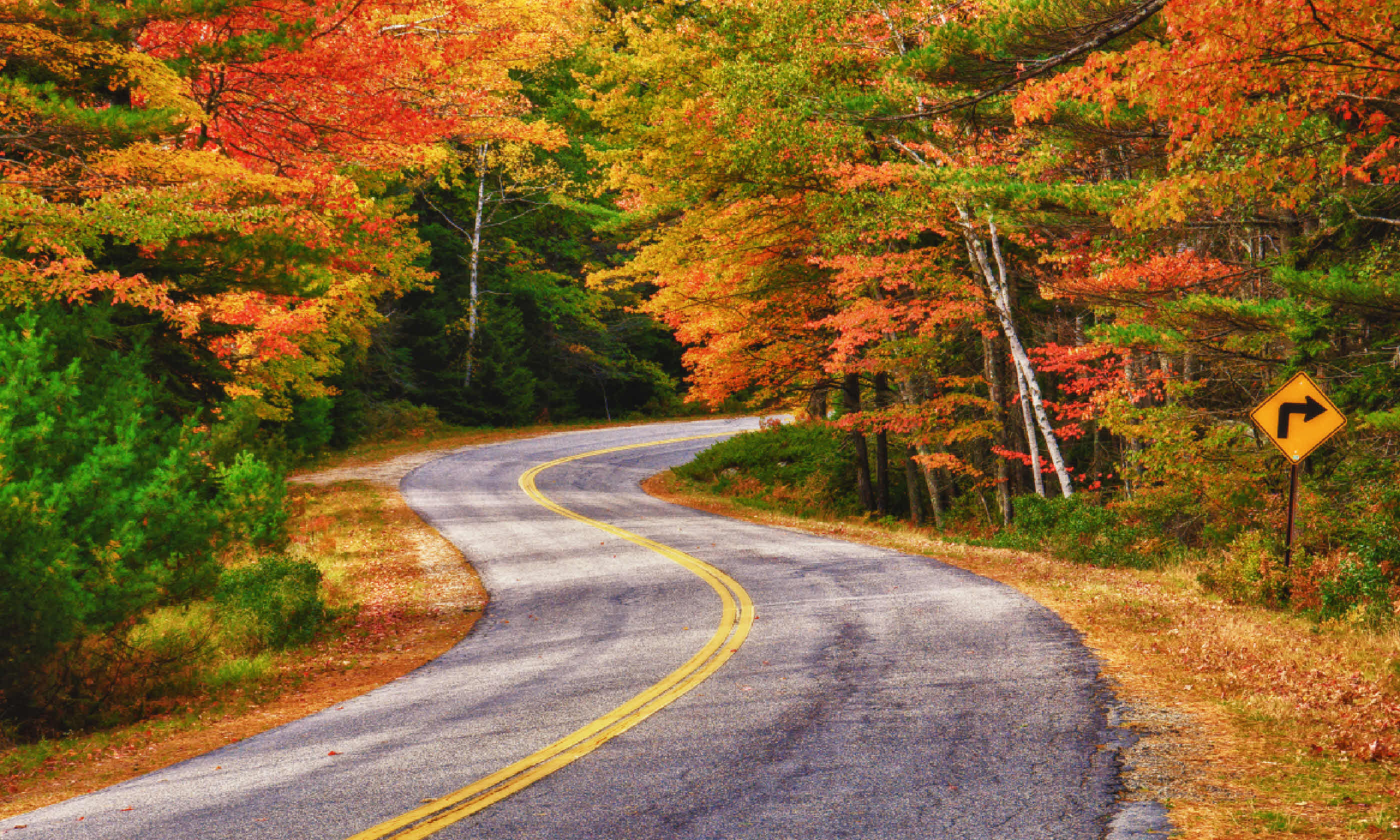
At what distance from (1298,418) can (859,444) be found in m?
14.8

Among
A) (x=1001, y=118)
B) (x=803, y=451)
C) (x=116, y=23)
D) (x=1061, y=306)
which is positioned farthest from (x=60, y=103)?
(x=803, y=451)

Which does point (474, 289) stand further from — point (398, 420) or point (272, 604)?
point (272, 604)

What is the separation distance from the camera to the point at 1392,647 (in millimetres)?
8594

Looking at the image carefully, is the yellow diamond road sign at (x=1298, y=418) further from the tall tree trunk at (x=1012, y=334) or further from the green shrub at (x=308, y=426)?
the green shrub at (x=308, y=426)

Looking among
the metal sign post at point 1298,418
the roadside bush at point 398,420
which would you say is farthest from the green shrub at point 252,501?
the roadside bush at point 398,420

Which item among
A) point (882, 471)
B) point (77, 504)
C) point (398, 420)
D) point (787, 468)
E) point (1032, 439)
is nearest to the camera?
point (77, 504)

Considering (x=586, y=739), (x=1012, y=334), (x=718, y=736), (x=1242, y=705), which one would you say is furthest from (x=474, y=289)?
(x=1242, y=705)

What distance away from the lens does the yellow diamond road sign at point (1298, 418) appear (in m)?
10.7

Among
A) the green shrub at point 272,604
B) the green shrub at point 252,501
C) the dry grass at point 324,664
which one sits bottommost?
the dry grass at point 324,664

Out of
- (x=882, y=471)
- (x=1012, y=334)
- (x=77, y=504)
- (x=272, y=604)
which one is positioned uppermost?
(x=1012, y=334)

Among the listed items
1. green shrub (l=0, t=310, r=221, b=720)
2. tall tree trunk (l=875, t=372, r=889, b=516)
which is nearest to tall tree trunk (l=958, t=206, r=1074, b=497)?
tall tree trunk (l=875, t=372, r=889, b=516)

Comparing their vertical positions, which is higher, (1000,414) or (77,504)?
(1000,414)

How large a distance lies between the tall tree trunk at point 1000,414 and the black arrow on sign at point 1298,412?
786cm

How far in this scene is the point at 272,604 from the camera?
11.4 meters
